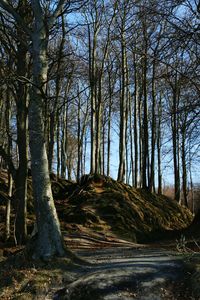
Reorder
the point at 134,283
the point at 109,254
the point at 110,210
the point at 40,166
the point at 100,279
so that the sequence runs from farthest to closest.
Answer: the point at 110,210 < the point at 109,254 < the point at 40,166 < the point at 100,279 < the point at 134,283

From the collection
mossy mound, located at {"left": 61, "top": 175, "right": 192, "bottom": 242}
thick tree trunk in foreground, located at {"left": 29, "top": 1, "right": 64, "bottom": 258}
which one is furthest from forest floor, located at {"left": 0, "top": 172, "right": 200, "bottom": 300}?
thick tree trunk in foreground, located at {"left": 29, "top": 1, "right": 64, "bottom": 258}

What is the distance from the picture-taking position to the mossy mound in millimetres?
17984

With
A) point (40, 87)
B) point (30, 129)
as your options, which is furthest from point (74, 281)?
point (40, 87)

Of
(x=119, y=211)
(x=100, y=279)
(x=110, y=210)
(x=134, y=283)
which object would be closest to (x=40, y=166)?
(x=100, y=279)

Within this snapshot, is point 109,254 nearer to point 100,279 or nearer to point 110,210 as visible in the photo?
point 100,279

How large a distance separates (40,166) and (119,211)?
9.60 metres

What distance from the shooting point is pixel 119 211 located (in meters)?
19.1

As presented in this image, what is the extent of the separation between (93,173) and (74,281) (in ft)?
46.5

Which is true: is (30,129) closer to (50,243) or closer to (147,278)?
(50,243)

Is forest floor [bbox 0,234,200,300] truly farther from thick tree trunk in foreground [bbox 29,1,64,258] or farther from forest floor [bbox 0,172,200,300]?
thick tree trunk in foreground [bbox 29,1,64,258]

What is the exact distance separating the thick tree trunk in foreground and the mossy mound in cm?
749

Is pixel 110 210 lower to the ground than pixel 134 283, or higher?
higher

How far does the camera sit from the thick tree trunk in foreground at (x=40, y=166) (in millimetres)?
9695

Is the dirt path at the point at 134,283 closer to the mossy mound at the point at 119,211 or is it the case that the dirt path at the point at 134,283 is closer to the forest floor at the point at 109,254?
the forest floor at the point at 109,254
